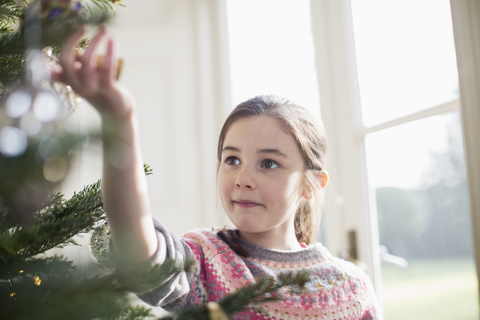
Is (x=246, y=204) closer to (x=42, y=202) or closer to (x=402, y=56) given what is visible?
(x=42, y=202)

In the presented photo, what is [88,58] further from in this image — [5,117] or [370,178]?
[370,178]

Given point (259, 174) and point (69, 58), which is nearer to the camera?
point (69, 58)

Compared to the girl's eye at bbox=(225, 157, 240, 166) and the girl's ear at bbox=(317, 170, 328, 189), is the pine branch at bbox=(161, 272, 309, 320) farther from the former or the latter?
the girl's ear at bbox=(317, 170, 328, 189)

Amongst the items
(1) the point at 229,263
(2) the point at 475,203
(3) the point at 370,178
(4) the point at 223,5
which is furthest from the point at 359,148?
(4) the point at 223,5

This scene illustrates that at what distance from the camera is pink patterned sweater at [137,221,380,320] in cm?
68

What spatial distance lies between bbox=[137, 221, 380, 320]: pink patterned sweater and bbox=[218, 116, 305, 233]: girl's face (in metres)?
0.07

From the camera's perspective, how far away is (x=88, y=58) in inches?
11.9

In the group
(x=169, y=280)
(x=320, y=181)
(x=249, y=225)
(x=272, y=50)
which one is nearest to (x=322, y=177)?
(x=320, y=181)

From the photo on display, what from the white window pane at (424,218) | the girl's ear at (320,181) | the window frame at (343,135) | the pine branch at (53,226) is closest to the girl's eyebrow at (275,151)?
the girl's ear at (320,181)

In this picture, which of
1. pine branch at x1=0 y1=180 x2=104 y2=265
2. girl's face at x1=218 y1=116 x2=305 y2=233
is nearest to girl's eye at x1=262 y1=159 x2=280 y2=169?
girl's face at x1=218 y1=116 x2=305 y2=233

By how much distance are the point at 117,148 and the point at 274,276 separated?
53 cm

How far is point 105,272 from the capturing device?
297mm

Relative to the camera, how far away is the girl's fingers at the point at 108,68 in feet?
1.00

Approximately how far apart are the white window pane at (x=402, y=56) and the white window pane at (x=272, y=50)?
236mm
